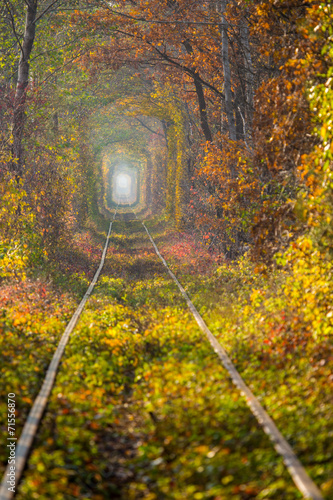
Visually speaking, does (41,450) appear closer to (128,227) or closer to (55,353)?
(55,353)

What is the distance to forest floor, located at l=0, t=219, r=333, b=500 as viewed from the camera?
14.5ft

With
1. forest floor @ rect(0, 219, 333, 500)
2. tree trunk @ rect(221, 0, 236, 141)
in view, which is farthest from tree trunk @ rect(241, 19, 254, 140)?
forest floor @ rect(0, 219, 333, 500)

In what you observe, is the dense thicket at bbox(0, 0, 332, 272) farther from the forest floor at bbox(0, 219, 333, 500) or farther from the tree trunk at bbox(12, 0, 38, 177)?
the forest floor at bbox(0, 219, 333, 500)

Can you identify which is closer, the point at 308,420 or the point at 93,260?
the point at 308,420

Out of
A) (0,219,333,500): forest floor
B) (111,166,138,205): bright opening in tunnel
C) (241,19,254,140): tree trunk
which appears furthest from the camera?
(111,166,138,205): bright opening in tunnel

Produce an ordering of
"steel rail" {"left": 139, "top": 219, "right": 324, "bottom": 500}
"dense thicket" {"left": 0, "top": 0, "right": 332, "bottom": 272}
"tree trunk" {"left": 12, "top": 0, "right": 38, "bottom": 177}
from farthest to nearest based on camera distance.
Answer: "tree trunk" {"left": 12, "top": 0, "right": 38, "bottom": 177}, "dense thicket" {"left": 0, "top": 0, "right": 332, "bottom": 272}, "steel rail" {"left": 139, "top": 219, "right": 324, "bottom": 500}

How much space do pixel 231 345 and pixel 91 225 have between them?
937 inches

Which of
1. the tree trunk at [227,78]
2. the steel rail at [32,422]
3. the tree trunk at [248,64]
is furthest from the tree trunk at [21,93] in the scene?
the steel rail at [32,422]

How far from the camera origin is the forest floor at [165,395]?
14.5 ft

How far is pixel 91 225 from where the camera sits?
30.7 meters

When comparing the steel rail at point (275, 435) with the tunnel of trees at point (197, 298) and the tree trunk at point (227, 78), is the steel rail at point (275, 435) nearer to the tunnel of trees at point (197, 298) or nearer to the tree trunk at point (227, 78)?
the tunnel of trees at point (197, 298)

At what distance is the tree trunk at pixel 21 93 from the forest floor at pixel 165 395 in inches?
216

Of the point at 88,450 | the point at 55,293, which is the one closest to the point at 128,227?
the point at 55,293

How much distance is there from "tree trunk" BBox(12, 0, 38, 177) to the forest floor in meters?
5.48
